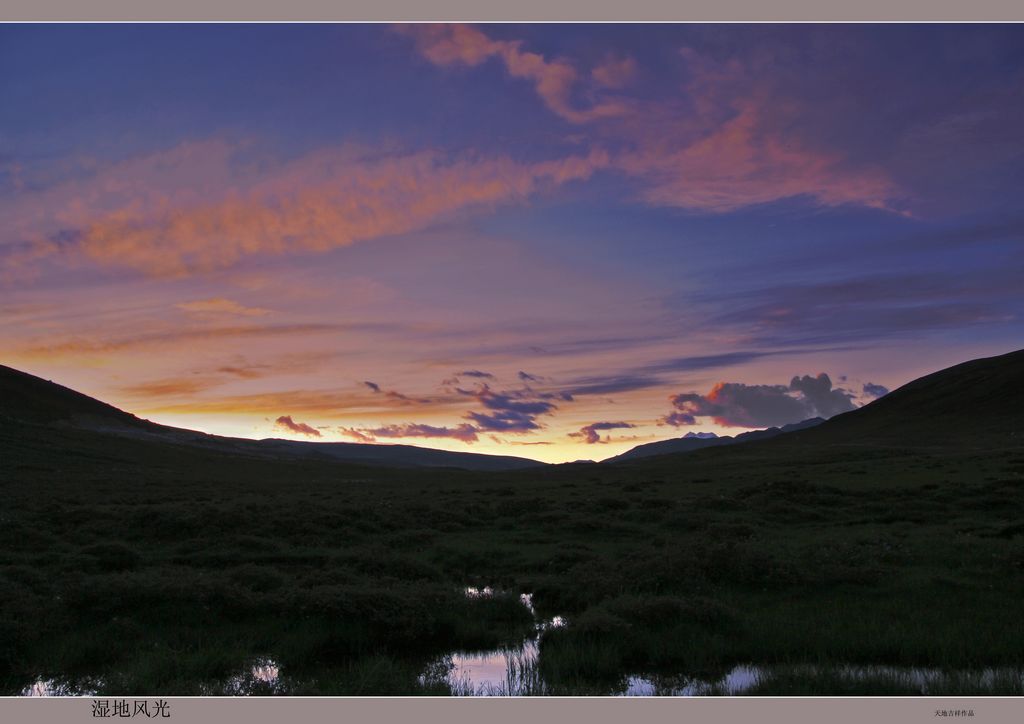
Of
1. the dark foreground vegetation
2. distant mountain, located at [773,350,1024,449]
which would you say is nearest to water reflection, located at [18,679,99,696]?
the dark foreground vegetation

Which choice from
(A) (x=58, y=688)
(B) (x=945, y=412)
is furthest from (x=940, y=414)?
(A) (x=58, y=688)

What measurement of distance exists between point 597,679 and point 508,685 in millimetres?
1564

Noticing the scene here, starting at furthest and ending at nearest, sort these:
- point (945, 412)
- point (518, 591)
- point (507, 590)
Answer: point (945, 412) < point (507, 590) < point (518, 591)

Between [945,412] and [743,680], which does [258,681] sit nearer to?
[743,680]

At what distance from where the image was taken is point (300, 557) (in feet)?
70.4

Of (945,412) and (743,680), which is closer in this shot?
(743,680)

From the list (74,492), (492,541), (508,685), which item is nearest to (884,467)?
(492,541)

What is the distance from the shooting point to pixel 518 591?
1825cm

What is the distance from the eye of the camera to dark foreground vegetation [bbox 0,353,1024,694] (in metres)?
11.7

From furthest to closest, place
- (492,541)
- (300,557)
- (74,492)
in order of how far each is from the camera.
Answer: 1. (74,492)
2. (492,541)
3. (300,557)

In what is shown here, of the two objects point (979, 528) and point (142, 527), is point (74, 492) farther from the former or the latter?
point (979, 528)

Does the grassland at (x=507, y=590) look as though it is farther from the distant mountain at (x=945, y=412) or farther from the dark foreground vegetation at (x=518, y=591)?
the distant mountain at (x=945, y=412)

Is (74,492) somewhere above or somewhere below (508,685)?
above

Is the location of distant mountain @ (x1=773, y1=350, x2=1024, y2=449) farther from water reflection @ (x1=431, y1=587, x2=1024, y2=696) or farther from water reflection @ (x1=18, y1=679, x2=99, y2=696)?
water reflection @ (x1=18, y1=679, x2=99, y2=696)
